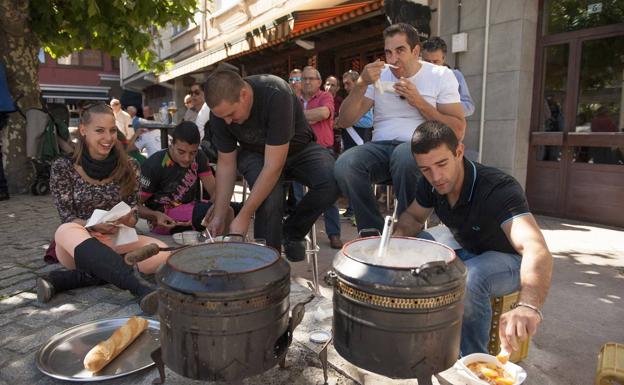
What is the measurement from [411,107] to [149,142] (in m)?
5.90

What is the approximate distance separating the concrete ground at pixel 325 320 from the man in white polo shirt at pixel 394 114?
0.85 meters

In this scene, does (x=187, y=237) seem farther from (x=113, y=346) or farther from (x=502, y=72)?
(x=502, y=72)

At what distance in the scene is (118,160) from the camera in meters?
3.51

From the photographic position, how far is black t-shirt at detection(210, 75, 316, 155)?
3047 millimetres

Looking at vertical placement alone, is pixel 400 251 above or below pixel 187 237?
above

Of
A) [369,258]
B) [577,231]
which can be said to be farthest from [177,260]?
[577,231]

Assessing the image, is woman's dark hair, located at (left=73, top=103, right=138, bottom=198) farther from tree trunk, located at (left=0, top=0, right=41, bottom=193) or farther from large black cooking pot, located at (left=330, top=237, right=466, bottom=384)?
tree trunk, located at (left=0, top=0, right=41, bottom=193)

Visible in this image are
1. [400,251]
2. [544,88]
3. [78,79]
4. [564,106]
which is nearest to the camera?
[400,251]

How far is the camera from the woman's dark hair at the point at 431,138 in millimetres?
2264

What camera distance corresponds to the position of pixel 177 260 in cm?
190

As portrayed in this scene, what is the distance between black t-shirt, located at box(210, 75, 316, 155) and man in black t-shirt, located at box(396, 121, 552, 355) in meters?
1.03

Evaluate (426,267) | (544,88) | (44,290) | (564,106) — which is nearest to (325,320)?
(426,267)

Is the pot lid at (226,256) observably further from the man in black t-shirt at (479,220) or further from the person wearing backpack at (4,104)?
the person wearing backpack at (4,104)

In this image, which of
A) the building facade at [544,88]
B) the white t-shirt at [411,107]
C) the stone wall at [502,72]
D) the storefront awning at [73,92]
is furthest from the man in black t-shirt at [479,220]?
the storefront awning at [73,92]
